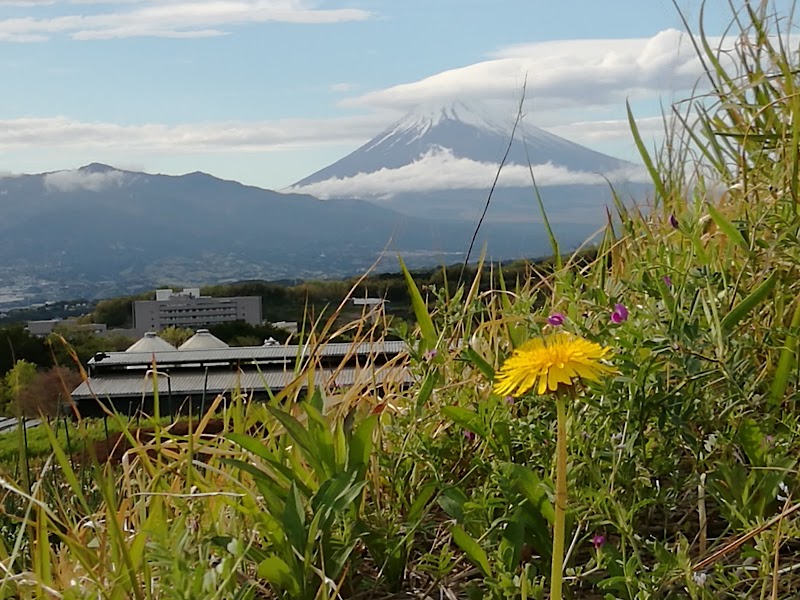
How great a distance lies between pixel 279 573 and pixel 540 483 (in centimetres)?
40

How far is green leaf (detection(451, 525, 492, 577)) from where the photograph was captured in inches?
53.0

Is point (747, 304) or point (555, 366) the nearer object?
point (555, 366)

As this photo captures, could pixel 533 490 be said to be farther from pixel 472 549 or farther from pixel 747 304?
pixel 747 304

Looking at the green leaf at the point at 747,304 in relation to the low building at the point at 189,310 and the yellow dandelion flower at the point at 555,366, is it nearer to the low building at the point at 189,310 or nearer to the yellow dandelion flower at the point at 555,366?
the yellow dandelion flower at the point at 555,366

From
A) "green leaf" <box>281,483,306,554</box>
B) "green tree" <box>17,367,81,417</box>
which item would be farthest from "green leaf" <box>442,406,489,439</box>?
"green tree" <box>17,367,81,417</box>

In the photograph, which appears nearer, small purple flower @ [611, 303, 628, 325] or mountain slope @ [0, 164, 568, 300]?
small purple flower @ [611, 303, 628, 325]

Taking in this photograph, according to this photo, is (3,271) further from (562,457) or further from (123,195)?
(562,457)

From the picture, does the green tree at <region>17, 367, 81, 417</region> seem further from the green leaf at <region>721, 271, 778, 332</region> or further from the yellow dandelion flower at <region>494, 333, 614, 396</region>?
the green leaf at <region>721, 271, 778, 332</region>

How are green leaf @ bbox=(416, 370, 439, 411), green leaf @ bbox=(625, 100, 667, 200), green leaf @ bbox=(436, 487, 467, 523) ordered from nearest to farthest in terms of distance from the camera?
1. green leaf @ bbox=(436, 487, 467, 523)
2. green leaf @ bbox=(416, 370, 439, 411)
3. green leaf @ bbox=(625, 100, 667, 200)

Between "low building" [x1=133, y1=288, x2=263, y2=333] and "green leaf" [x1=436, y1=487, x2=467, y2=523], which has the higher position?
"green leaf" [x1=436, y1=487, x2=467, y2=523]

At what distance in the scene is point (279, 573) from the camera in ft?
4.49

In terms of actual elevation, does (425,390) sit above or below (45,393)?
above

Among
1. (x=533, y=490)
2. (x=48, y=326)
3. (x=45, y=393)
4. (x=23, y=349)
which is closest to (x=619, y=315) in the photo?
(x=533, y=490)

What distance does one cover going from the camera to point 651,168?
99.0 inches
